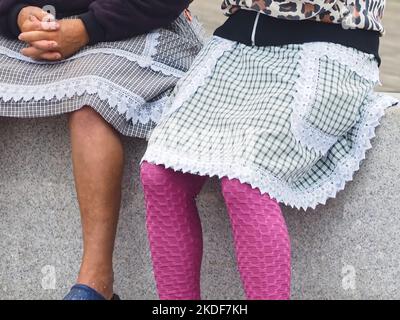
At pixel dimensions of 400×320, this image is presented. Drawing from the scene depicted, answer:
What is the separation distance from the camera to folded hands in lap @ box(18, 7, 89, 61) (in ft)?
6.33

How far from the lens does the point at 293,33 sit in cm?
185

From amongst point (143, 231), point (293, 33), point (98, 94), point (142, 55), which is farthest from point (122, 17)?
point (143, 231)

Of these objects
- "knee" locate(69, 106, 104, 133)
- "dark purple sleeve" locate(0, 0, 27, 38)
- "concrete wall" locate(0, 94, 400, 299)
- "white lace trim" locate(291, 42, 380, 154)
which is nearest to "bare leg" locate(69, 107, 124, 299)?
"knee" locate(69, 106, 104, 133)

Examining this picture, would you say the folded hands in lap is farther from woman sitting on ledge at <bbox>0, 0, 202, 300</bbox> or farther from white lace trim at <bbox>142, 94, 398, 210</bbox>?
white lace trim at <bbox>142, 94, 398, 210</bbox>

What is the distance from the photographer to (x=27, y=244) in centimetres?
207

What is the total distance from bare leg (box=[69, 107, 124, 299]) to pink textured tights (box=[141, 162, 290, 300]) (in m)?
0.13

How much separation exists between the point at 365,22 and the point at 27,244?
0.90 m

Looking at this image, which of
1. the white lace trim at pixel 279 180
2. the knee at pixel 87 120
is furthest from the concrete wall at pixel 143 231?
the knee at pixel 87 120

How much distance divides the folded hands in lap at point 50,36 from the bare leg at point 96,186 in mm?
167

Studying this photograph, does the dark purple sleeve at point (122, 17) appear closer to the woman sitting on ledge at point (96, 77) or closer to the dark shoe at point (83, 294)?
the woman sitting on ledge at point (96, 77)

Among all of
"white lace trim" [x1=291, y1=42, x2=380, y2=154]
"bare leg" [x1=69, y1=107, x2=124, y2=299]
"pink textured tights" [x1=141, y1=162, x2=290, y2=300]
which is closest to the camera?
"pink textured tights" [x1=141, y1=162, x2=290, y2=300]

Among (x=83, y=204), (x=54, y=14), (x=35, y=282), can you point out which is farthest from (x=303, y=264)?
(x=54, y=14)

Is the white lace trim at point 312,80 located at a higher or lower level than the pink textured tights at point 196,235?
higher

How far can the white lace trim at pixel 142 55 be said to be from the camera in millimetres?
1938
